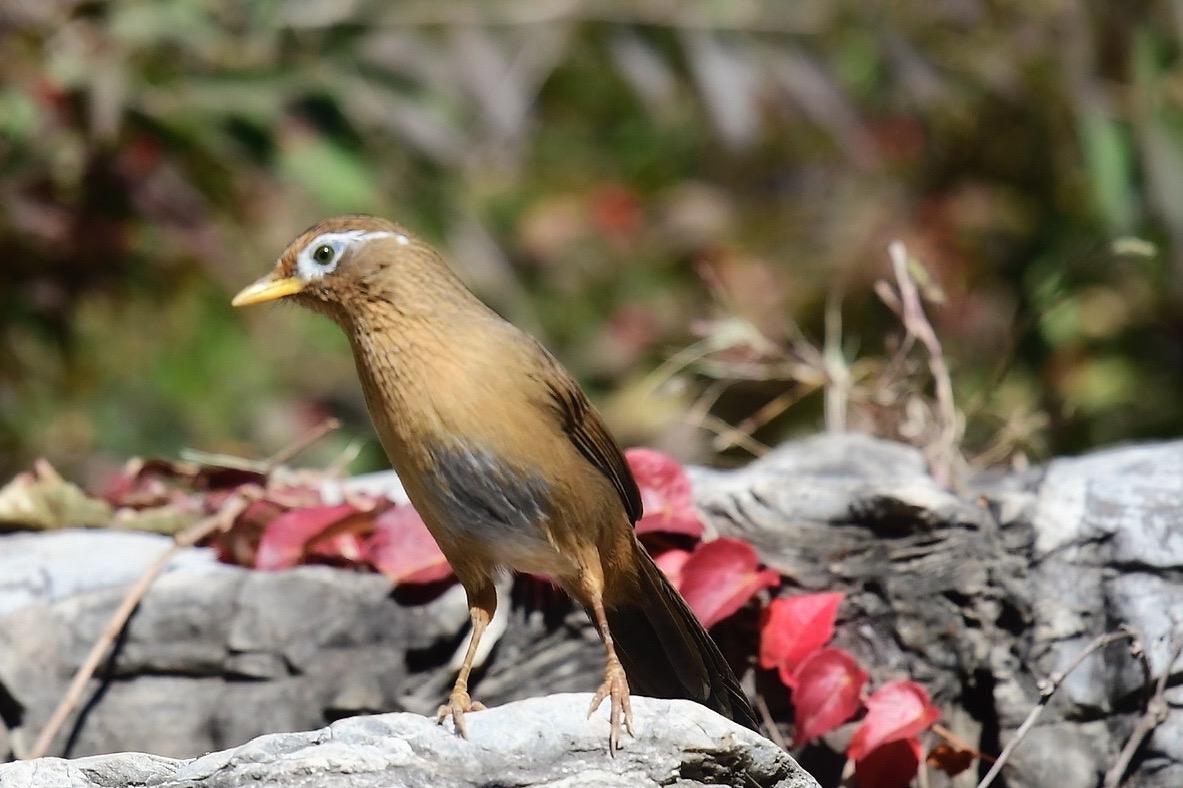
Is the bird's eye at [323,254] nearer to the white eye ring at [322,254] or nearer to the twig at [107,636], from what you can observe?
the white eye ring at [322,254]

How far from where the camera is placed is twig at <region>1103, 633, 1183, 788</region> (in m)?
3.24

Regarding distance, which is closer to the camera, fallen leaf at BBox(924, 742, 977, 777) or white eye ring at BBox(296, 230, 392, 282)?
Answer: white eye ring at BBox(296, 230, 392, 282)

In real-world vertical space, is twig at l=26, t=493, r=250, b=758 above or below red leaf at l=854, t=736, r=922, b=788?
above

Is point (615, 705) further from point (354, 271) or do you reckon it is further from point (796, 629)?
point (354, 271)

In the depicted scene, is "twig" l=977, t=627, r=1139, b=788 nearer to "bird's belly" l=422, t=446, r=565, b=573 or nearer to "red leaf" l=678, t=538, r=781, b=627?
"red leaf" l=678, t=538, r=781, b=627

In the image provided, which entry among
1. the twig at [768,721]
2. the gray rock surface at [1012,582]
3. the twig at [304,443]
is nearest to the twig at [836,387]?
the gray rock surface at [1012,582]

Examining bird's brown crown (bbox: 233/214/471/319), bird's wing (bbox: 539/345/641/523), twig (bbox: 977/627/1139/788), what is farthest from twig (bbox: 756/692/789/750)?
bird's brown crown (bbox: 233/214/471/319)

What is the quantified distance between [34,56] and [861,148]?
301cm

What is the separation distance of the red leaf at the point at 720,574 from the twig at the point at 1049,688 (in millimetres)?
642

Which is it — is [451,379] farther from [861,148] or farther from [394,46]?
[861,148]

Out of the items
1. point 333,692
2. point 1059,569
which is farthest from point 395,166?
point 1059,569

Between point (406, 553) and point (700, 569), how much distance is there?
0.69 metres

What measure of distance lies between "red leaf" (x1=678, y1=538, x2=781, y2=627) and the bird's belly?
52cm

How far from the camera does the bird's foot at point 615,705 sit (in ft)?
9.00
